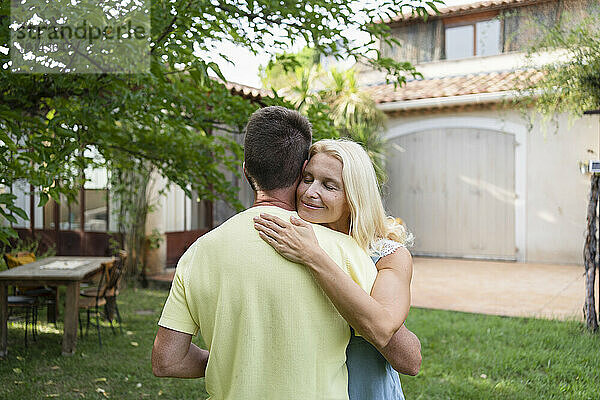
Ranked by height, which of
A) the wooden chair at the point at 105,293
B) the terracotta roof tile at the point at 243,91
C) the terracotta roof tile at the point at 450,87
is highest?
the terracotta roof tile at the point at 450,87

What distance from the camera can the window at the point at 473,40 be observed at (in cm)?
1242

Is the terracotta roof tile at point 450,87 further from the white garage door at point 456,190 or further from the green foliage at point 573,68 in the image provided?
the green foliage at point 573,68

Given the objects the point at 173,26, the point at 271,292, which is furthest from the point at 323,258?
the point at 173,26

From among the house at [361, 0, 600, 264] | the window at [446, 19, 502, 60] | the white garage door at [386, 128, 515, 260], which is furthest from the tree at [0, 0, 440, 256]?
the window at [446, 19, 502, 60]

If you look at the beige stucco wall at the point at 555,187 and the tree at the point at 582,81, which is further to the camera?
the beige stucco wall at the point at 555,187

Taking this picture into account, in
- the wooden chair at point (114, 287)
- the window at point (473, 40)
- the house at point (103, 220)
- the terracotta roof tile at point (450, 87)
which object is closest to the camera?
the wooden chair at point (114, 287)

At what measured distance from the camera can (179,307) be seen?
1.57m

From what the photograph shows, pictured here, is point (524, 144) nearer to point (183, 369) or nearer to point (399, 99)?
point (399, 99)

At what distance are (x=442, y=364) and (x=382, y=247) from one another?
362 centimetres

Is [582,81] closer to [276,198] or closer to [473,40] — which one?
[276,198]

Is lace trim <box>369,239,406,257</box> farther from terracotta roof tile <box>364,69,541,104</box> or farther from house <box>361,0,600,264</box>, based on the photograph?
terracotta roof tile <box>364,69,541,104</box>

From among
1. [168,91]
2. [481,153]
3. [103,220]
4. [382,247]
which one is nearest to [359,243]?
[382,247]

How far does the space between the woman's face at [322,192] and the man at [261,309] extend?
60mm

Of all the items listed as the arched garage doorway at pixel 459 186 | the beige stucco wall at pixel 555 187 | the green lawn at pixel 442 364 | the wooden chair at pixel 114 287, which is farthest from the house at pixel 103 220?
the beige stucco wall at pixel 555 187
